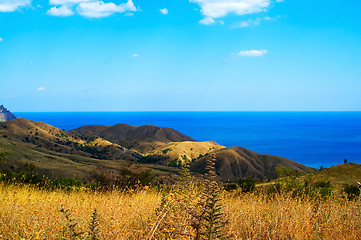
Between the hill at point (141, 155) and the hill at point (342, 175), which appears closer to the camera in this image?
the hill at point (342, 175)

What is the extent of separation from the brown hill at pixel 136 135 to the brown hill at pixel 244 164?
5087cm

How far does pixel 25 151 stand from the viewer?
7269cm

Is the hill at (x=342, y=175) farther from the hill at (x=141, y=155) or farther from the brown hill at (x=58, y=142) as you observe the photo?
the brown hill at (x=58, y=142)

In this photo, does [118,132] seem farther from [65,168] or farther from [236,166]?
[65,168]

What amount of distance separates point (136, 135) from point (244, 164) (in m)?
86.4

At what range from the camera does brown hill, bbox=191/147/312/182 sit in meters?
102

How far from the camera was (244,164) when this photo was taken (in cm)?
10725

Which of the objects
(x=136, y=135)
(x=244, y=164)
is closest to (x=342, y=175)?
(x=244, y=164)

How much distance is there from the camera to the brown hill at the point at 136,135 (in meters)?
158

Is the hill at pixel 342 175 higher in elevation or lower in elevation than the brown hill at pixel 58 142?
higher

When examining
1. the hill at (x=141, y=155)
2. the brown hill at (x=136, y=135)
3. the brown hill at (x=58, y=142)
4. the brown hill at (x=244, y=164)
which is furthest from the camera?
the brown hill at (x=136, y=135)

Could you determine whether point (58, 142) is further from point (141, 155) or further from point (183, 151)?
point (183, 151)

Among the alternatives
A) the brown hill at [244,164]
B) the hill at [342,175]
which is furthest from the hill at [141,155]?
the hill at [342,175]

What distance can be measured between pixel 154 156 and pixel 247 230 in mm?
115337
